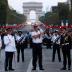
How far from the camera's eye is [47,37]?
51.4 meters

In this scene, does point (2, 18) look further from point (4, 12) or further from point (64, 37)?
point (64, 37)

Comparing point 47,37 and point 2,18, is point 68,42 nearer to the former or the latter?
point 47,37

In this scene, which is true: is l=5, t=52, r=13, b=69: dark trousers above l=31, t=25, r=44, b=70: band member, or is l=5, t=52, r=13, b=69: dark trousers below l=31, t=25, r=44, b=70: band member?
below

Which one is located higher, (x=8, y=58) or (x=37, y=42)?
(x=37, y=42)

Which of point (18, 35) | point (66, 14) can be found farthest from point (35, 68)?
point (66, 14)

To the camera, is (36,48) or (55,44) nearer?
(36,48)

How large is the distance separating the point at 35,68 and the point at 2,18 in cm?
8112

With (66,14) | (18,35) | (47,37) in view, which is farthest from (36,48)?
(66,14)

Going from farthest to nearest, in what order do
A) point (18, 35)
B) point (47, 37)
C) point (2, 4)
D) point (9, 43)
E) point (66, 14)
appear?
point (66, 14) < point (2, 4) < point (47, 37) < point (18, 35) < point (9, 43)

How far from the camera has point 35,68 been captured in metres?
24.6

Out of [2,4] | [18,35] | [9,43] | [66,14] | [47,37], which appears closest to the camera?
[9,43]

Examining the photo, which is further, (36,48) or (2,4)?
(2,4)

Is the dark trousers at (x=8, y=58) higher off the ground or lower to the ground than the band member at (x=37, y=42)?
lower

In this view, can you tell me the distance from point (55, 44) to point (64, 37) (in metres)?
5.98
